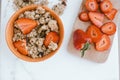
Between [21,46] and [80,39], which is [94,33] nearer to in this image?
[80,39]

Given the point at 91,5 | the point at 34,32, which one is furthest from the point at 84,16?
the point at 34,32

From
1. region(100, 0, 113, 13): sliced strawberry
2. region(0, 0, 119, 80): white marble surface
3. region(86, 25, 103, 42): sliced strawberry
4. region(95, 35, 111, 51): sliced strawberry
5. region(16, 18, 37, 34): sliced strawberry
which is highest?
region(100, 0, 113, 13): sliced strawberry

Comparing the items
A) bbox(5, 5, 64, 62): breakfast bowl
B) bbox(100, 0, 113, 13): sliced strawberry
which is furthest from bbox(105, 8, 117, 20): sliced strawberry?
bbox(5, 5, 64, 62): breakfast bowl

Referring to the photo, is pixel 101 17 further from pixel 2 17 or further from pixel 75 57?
pixel 2 17

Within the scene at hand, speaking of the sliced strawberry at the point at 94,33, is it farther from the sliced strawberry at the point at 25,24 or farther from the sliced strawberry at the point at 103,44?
the sliced strawberry at the point at 25,24

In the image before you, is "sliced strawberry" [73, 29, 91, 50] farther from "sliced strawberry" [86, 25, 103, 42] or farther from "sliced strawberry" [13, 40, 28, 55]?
"sliced strawberry" [13, 40, 28, 55]

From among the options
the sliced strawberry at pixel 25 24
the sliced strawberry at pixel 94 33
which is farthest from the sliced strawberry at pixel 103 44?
the sliced strawberry at pixel 25 24

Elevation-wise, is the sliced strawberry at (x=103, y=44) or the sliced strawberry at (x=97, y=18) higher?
the sliced strawberry at (x=97, y=18)

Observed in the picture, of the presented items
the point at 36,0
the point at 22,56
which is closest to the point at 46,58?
the point at 22,56
